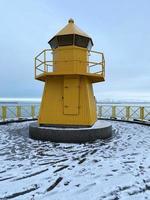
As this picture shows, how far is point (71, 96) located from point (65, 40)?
291cm

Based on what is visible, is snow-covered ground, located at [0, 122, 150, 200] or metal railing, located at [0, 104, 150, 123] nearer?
snow-covered ground, located at [0, 122, 150, 200]

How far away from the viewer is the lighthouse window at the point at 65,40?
1277 cm

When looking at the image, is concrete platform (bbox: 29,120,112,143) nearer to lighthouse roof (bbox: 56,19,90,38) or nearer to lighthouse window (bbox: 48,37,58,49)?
lighthouse window (bbox: 48,37,58,49)

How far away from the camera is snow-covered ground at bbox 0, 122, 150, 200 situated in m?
5.39

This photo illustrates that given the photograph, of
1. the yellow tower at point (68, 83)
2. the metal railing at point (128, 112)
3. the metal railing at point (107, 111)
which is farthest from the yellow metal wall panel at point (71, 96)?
the metal railing at point (128, 112)

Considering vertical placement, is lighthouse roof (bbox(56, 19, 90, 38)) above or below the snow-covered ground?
above

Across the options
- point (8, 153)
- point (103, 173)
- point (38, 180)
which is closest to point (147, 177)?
point (103, 173)

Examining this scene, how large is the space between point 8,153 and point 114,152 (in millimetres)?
3780

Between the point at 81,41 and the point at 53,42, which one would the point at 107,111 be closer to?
the point at 81,41

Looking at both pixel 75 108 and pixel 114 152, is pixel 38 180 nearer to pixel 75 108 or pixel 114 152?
pixel 114 152

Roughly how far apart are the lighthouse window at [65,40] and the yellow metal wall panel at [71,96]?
180 centimetres

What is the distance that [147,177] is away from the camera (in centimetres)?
634

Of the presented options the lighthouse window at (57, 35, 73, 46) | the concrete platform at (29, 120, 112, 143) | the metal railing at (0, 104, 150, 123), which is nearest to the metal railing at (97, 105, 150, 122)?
the metal railing at (0, 104, 150, 123)

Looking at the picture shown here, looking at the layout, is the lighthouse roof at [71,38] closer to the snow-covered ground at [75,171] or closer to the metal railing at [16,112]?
the snow-covered ground at [75,171]
